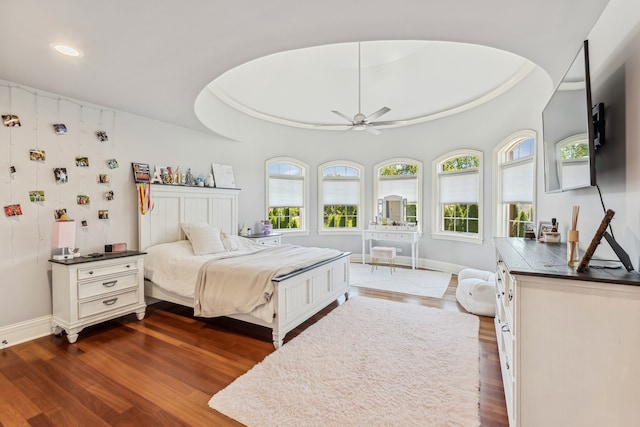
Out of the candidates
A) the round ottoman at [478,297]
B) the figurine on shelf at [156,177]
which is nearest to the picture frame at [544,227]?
the round ottoman at [478,297]

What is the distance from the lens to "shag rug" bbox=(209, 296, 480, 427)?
184 centimetres

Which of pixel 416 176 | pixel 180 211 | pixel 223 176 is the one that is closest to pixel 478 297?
pixel 416 176

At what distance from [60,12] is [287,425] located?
9.75 ft

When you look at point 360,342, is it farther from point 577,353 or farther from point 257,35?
point 257,35

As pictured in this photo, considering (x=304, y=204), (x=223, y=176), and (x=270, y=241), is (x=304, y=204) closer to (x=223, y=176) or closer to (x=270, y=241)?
(x=270, y=241)

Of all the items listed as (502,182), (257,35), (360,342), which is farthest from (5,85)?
(502,182)

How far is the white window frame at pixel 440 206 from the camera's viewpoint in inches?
197

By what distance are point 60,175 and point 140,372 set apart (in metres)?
2.36

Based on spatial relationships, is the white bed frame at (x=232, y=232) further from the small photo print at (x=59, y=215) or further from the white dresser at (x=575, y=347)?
the white dresser at (x=575, y=347)

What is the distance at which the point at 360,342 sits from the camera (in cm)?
280

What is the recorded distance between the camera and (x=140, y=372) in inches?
92.7

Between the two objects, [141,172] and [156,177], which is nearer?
[141,172]

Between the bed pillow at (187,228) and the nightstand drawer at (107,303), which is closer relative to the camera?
the nightstand drawer at (107,303)

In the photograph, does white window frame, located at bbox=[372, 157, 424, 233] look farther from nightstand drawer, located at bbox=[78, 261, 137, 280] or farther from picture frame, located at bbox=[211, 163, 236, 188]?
nightstand drawer, located at bbox=[78, 261, 137, 280]
